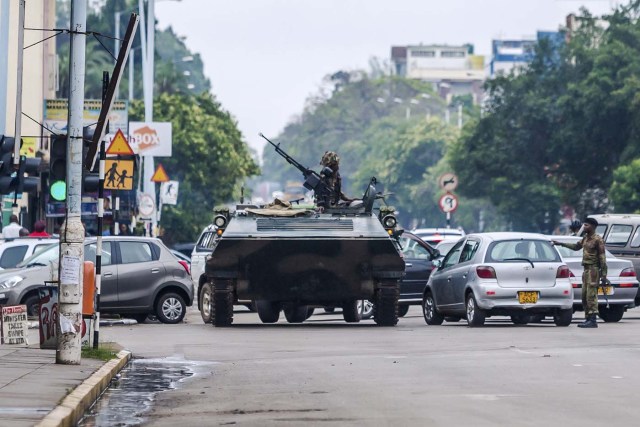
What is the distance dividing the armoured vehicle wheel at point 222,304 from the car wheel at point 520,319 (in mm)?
4955

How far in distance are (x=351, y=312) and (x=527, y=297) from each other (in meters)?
4.07

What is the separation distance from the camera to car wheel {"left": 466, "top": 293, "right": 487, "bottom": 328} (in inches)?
1062

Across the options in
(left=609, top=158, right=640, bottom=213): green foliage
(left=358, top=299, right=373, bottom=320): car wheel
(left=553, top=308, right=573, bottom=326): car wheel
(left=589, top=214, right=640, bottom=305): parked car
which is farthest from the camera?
(left=609, top=158, right=640, bottom=213): green foliage

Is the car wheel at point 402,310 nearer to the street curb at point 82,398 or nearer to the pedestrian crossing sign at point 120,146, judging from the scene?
the pedestrian crossing sign at point 120,146

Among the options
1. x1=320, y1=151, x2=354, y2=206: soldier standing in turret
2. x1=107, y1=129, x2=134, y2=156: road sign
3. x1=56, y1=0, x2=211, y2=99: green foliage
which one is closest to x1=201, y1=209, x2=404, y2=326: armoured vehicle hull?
x1=320, y1=151, x2=354, y2=206: soldier standing in turret

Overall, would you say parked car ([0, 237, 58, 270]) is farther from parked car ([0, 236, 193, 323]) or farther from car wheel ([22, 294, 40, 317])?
car wheel ([22, 294, 40, 317])

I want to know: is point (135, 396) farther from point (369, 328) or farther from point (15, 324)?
point (369, 328)

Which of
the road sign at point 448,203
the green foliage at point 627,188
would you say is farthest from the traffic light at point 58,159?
the green foliage at point 627,188

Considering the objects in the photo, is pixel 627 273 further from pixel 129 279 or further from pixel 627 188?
pixel 627 188

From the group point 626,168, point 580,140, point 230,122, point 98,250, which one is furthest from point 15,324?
point 230,122

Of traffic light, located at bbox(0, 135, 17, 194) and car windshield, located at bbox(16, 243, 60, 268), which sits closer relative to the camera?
traffic light, located at bbox(0, 135, 17, 194)

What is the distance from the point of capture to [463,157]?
84562mm

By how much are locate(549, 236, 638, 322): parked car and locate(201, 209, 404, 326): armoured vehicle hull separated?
139 inches

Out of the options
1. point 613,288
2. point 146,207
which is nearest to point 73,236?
point 613,288
